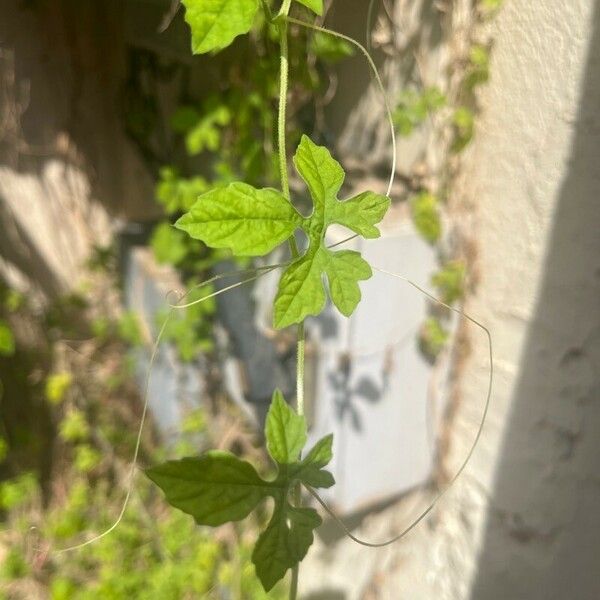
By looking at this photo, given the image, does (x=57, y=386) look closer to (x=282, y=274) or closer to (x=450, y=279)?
(x=450, y=279)

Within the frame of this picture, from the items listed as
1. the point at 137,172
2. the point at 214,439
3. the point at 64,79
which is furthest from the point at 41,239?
the point at 214,439

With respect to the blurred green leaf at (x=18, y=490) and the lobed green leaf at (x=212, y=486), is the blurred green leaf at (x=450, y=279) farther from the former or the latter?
the blurred green leaf at (x=18, y=490)

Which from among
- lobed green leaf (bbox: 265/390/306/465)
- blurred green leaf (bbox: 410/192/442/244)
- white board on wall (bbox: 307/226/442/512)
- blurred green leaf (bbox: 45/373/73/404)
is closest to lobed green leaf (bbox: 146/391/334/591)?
lobed green leaf (bbox: 265/390/306/465)

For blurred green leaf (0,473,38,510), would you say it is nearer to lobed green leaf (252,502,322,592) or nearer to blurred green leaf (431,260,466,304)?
blurred green leaf (431,260,466,304)

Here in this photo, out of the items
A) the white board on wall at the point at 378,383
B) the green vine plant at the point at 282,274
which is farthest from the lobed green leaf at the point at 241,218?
the white board on wall at the point at 378,383

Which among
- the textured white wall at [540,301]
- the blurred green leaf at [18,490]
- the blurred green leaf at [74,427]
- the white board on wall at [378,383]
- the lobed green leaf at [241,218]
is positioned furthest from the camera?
the blurred green leaf at [74,427]
